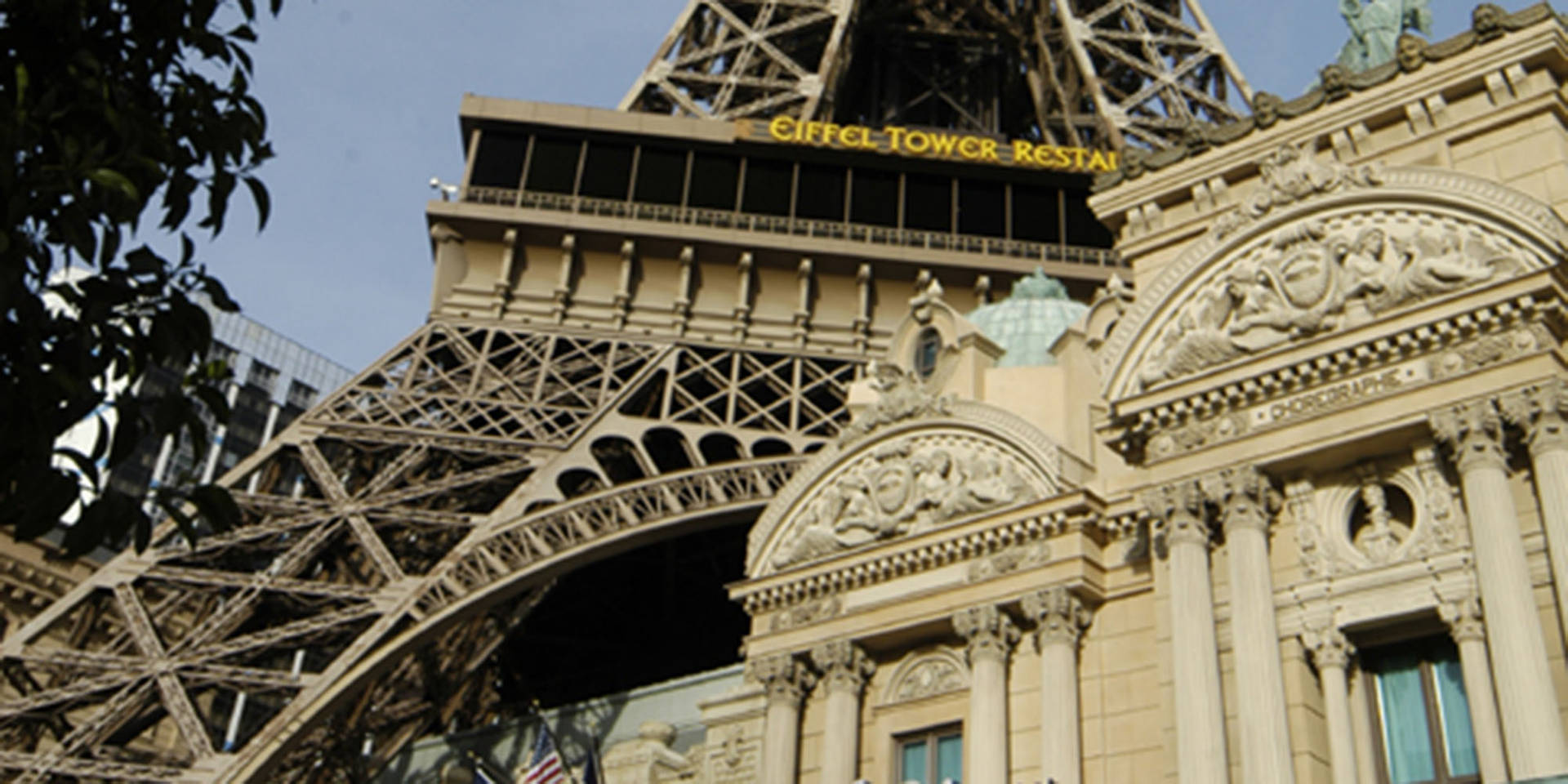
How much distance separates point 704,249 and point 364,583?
13357 mm

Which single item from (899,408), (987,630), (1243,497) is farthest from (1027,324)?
(1243,497)

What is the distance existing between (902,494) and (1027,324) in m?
7.44

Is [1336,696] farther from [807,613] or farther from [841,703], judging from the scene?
[807,613]

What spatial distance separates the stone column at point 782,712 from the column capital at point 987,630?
2.78m

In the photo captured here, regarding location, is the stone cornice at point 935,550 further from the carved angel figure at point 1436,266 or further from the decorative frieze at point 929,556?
the carved angel figure at point 1436,266

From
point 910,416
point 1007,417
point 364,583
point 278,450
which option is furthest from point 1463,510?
point 278,450

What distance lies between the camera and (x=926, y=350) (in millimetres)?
29812

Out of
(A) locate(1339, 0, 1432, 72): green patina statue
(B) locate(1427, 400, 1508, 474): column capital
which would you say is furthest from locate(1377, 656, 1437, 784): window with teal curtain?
(A) locate(1339, 0, 1432, 72): green patina statue

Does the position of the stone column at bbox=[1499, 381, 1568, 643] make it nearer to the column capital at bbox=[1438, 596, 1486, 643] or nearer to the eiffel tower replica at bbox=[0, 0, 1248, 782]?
the column capital at bbox=[1438, 596, 1486, 643]

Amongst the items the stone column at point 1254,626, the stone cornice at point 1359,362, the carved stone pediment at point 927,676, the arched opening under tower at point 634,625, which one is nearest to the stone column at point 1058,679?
the carved stone pediment at point 927,676

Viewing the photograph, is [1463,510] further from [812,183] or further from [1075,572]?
[812,183]

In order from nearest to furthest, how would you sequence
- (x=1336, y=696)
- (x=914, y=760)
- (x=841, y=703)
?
(x=1336, y=696) < (x=914, y=760) < (x=841, y=703)

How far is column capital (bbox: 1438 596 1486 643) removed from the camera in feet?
56.2

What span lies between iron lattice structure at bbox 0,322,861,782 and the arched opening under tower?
4209 mm
